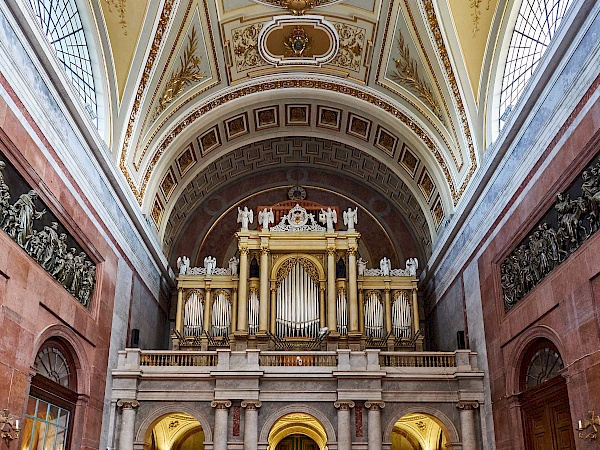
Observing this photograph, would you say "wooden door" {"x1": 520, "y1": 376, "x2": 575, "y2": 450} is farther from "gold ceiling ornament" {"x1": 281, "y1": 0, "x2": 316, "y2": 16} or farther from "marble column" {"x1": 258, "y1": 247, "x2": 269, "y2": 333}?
"gold ceiling ornament" {"x1": 281, "y1": 0, "x2": 316, "y2": 16}

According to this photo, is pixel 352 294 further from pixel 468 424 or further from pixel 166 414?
pixel 166 414

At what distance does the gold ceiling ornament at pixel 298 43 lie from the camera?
16875 millimetres

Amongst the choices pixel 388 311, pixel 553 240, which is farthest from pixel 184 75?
pixel 553 240

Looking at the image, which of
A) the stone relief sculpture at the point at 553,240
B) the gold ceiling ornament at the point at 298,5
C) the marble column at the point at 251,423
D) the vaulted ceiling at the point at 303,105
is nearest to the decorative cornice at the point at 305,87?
the vaulted ceiling at the point at 303,105

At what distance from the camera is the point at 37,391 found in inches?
429

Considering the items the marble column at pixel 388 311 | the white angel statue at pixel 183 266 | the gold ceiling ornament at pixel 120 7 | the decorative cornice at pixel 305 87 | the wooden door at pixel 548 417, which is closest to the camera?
the wooden door at pixel 548 417

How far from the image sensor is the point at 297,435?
770 inches

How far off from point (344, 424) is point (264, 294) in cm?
469

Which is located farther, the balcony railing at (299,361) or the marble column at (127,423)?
the balcony railing at (299,361)

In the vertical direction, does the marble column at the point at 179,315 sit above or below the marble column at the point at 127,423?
above

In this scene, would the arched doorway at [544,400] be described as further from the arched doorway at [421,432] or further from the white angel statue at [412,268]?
the white angel statue at [412,268]

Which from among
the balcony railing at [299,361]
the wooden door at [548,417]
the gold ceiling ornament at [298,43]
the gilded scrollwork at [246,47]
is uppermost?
the gold ceiling ornament at [298,43]

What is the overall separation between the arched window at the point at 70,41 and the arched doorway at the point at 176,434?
26.9ft

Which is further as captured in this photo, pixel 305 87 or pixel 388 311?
pixel 305 87
